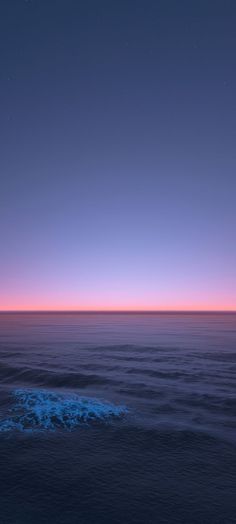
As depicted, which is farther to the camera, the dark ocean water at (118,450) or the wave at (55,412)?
the wave at (55,412)

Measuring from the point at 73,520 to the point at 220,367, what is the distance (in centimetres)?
2118

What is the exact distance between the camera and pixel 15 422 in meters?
12.7

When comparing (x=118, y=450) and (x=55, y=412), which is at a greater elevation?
(x=118, y=450)

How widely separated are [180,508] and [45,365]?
21130mm

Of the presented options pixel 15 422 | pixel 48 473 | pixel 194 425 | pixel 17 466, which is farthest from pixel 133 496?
pixel 15 422

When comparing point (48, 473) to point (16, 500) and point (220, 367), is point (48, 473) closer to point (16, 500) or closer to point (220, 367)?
point (16, 500)

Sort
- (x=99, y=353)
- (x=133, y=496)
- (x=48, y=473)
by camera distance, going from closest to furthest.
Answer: (x=133, y=496)
(x=48, y=473)
(x=99, y=353)

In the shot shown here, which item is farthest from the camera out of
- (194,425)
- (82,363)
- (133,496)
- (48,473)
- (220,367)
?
(82,363)

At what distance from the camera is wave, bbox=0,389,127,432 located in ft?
41.1

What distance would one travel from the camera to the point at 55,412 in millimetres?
13977

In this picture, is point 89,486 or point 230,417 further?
point 230,417

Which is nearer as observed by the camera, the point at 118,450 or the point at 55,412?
the point at 118,450

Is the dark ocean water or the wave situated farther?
the wave

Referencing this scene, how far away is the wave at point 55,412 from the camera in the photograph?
12.5 meters
